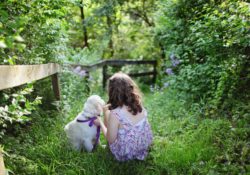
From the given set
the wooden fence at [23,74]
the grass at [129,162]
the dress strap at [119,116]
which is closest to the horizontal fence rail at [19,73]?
the wooden fence at [23,74]

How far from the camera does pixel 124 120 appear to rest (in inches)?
136

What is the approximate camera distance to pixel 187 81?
588 cm

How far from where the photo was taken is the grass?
3186 mm

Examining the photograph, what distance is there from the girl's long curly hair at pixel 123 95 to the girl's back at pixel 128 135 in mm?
60

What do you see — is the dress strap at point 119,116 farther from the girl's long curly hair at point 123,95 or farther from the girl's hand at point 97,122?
the girl's hand at point 97,122

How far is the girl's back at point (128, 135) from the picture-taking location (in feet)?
11.4

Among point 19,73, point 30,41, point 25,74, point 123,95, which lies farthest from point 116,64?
point 19,73

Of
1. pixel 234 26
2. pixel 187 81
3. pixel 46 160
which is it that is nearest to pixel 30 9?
pixel 46 160

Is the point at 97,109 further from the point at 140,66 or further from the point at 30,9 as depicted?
the point at 140,66

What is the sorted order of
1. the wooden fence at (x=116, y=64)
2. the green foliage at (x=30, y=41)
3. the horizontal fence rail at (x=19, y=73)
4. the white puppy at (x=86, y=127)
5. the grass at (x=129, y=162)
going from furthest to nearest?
the wooden fence at (x=116, y=64)
the white puppy at (x=86, y=127)
the grass at (x=129, y=162)
the green foliage at (x=30, y=41)
the horizontal fence rail at (x=19, y=73)

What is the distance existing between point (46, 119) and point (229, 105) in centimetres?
271

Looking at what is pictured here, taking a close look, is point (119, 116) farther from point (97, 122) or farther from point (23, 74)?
point (23, 74)

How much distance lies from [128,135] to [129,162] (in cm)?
32

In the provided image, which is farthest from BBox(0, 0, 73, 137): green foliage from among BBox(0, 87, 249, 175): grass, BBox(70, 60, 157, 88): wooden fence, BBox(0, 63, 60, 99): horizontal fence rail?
BBox(70, 60, 157, 88): wooden fence
